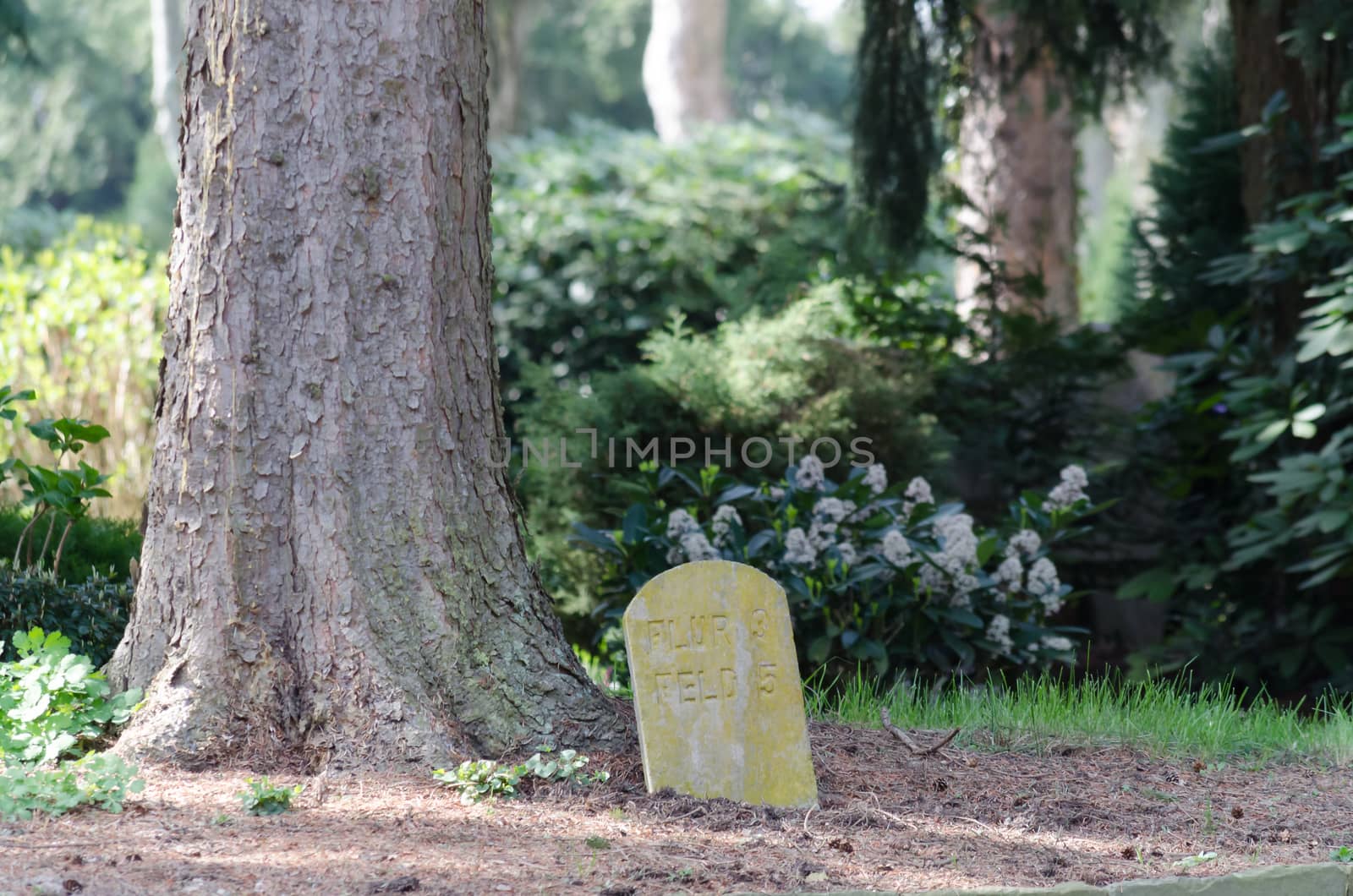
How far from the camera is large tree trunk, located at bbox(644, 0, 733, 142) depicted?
691 inches

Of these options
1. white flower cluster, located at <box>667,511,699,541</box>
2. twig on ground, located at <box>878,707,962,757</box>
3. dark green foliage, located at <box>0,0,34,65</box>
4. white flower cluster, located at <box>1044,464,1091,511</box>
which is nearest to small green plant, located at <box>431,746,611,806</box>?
twig on ground, located at <box>878,707,962,757</box>

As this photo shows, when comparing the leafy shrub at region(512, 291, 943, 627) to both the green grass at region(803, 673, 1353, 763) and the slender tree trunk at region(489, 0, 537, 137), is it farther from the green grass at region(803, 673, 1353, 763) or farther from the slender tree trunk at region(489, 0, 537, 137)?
the slender tree trunk at region(489, 0, 537, 137)

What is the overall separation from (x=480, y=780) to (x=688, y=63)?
16.0 metres

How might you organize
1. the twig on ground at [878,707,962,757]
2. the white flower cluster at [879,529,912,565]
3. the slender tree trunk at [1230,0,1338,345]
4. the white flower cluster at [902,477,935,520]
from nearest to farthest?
1. the twig on ground at [878,707,962,757]
2. the white flower cluster at [879,529,912,565]
3. the white flower cluster at [902,477,935,520]
4. the slender tree trunk at [1230,0,1338,345]

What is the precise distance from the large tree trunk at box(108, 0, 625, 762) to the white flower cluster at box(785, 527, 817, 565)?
1737 mm

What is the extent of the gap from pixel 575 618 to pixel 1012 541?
2.19 m

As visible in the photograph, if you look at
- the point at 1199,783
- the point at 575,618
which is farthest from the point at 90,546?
the point at 1199,783

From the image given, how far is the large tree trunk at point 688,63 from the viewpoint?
1755cm

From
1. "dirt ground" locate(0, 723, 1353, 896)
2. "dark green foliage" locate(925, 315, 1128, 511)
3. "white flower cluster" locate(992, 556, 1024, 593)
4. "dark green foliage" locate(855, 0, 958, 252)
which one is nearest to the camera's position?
"dirt ground" locate(0, 723, 1353, 896)

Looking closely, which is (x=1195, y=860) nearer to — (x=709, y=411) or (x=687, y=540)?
(x=687, y=540)

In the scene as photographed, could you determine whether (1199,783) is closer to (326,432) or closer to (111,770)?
(326,432)

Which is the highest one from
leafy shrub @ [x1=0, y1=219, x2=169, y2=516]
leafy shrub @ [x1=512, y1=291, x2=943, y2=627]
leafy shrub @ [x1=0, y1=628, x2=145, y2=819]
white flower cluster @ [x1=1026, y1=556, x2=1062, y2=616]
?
leafy shrub @ [x1=0, y1=219, x2=169, y2=516]

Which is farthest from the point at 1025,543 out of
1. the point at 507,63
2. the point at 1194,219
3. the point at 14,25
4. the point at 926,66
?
the point at 507,63

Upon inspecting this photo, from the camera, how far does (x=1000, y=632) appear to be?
16.6 feet
